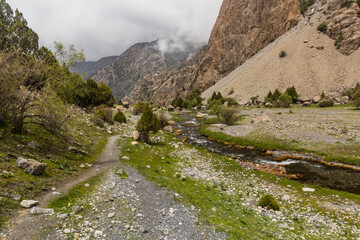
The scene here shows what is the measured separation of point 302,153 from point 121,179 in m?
29.1

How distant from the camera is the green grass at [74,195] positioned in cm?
912

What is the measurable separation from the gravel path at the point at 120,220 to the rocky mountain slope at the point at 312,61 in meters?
98.7

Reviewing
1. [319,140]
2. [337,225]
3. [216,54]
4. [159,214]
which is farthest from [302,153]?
[216,54]

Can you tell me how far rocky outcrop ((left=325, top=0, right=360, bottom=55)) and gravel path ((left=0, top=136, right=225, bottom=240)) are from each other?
127704 millimetres

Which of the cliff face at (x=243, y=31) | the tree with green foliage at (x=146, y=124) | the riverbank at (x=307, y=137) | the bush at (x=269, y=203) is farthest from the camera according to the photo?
the cliff face at (x=243, y=31)

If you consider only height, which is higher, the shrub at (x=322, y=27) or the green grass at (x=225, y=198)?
the shrub at (x=322, y=27)

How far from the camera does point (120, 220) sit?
8.70 m

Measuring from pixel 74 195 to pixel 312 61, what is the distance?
125m

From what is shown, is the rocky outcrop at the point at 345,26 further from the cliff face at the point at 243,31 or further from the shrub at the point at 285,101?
the shrub at the point at 285,101

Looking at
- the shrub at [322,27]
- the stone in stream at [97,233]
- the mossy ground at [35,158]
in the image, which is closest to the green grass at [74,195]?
the mossy ground at [35,158]

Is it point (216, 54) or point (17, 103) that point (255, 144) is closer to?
point (17, 103)

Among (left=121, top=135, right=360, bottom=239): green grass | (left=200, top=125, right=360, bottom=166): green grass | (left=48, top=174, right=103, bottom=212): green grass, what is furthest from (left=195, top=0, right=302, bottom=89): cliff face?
(left=48, top=174, right=103, bottom=212): green grass

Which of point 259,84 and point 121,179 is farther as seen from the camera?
point 259,84

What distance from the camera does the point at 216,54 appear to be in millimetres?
184500
